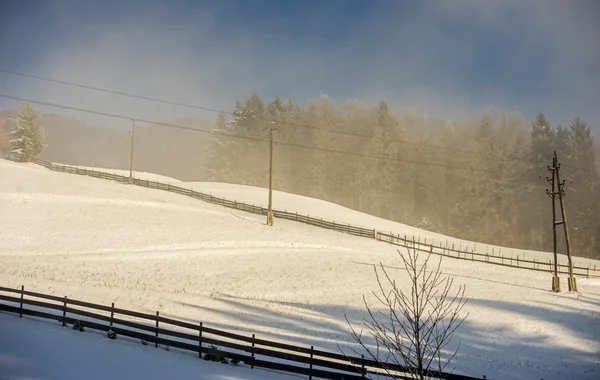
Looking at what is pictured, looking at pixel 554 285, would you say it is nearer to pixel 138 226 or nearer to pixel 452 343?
pixel 452 343

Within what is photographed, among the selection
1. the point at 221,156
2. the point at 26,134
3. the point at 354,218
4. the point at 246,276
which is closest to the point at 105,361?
the point at 246,276

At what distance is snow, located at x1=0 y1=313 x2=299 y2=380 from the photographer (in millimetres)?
8704

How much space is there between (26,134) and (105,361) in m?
74.4

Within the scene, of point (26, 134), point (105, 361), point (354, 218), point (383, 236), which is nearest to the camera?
point (105, 361)

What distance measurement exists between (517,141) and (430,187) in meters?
17.3

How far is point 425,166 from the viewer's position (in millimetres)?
83625

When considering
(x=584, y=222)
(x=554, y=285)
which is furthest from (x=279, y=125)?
(x=554, y=285)

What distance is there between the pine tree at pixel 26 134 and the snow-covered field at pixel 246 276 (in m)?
25.2

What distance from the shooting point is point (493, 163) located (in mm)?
72562

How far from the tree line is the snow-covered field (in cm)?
2790

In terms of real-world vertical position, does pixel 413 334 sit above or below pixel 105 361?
above

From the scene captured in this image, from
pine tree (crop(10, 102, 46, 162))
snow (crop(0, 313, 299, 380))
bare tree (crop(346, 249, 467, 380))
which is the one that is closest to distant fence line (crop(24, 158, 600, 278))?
pine tree (crop(10, 102, 46, 162))

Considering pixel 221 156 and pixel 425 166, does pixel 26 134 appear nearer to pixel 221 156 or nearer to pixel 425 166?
pixel 221 156

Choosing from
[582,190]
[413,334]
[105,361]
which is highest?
[582,190]
